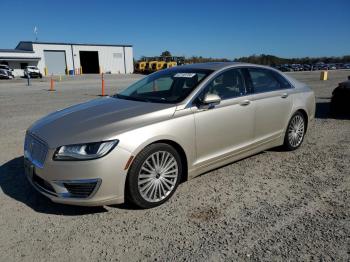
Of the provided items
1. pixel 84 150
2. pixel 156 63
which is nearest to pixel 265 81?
pixel 84 150

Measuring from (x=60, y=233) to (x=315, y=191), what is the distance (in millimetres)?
3013

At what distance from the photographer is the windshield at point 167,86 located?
4.09m

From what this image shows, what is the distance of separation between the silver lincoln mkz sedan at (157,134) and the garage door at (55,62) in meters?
55.1

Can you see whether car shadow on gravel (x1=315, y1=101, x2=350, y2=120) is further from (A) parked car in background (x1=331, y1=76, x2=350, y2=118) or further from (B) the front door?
(B) the front door

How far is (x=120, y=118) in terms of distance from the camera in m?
3.52

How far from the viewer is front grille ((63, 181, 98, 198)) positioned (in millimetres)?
3164

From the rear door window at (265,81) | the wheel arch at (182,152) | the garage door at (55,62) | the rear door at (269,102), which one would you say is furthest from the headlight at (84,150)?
the garage door at (55,62)

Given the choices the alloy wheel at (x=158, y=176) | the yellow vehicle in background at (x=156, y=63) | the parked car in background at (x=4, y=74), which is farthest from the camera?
the yellow vehicle in background at (x=156, y=63)

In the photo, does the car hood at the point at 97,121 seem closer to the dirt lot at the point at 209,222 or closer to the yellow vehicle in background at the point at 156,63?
the dirt lot at the point at 209,222

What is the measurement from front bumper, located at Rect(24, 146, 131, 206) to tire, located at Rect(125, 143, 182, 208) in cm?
14

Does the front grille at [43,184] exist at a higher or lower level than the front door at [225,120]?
lower

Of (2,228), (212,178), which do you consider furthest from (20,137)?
(212,178)

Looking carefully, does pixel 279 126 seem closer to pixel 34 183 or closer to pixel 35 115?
pixel 34 183

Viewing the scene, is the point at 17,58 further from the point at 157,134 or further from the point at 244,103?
the point at 157,134
